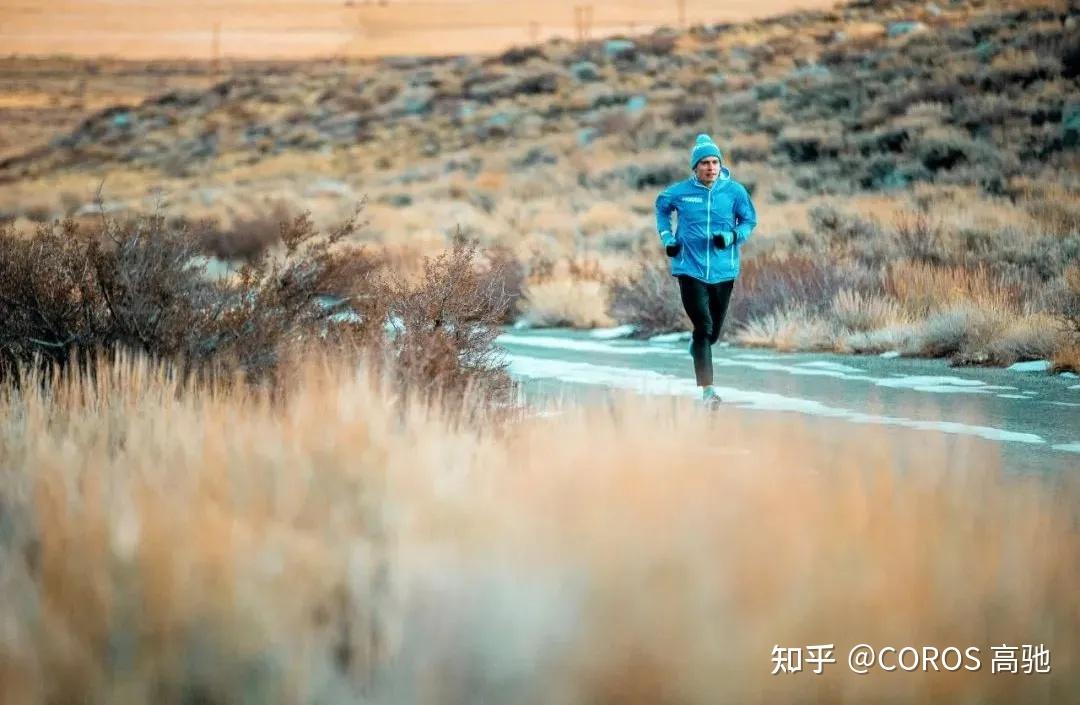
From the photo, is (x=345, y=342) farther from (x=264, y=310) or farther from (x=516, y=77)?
(x=516, y=77)

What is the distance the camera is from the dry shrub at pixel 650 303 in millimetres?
20531

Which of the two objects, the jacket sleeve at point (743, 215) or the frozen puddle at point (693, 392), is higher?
the jacket sleeve at point (743, 215)

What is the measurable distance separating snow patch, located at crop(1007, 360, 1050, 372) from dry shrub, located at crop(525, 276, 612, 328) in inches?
339

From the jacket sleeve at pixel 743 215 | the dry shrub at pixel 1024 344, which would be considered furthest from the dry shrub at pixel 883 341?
the jacket sleeve at pixel 743 215

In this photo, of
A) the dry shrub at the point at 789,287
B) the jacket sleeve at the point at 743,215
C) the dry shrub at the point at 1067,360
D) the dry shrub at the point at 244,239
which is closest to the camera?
the jacket sleeve at the point at 743,215

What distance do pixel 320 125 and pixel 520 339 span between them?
6296 centimetres

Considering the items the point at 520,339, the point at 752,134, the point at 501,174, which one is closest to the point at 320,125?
the point at 501,174

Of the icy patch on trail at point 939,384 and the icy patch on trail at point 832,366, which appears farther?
the icy patch on trail at point 832,366

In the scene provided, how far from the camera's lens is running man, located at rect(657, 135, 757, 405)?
11867 millimetres

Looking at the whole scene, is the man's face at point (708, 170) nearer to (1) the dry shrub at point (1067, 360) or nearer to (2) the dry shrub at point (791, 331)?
(1) the dry shrub at point (1067, 360)

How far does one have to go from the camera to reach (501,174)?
60.6 meters

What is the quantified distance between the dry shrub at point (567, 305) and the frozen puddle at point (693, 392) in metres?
4.94

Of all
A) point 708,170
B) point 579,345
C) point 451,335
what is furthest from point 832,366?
point 451,335

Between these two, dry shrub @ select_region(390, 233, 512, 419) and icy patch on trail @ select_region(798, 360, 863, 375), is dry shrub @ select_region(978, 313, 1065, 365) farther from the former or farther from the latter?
dry shrub @ select_region(390, 233, 512, 419)
